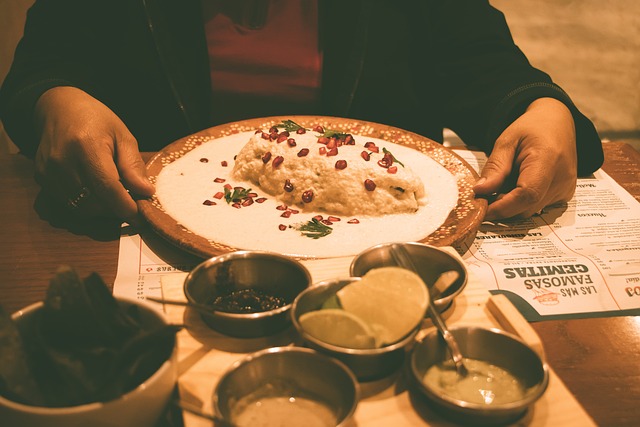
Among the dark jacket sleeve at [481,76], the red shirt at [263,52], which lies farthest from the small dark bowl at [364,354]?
the red shirt at [263,52]

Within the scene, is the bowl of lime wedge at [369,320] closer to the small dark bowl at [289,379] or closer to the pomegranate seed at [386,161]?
the small dark bowl at [289,379]

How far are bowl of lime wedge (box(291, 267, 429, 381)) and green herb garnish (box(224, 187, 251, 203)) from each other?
849 millimetres

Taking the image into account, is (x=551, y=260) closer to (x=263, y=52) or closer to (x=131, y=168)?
(x=131, y=168)

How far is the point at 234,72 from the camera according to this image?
246cm

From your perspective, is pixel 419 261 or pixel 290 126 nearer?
pixel 419 261

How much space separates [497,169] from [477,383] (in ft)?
3.63

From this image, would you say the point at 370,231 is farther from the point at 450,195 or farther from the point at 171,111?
the point at 171,111

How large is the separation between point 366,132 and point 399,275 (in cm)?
130

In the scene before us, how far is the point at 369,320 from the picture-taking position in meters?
1.01

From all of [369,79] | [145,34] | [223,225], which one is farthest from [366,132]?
[145,34]

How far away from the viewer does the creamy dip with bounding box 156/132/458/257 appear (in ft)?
5.29

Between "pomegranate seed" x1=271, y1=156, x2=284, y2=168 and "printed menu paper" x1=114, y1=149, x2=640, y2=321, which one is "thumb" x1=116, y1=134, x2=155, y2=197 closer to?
"printed menu paper" x1=114, y1=149, x2=640, y2=321

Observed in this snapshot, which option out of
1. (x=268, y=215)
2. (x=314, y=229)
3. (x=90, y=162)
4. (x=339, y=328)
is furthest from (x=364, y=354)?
(x=90, y=162)

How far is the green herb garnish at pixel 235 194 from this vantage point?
6.08 feet
